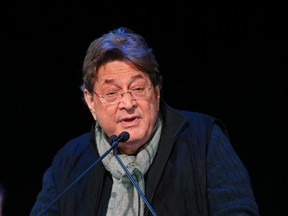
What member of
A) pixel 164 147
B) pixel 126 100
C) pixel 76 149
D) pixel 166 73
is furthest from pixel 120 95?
pixel 166 73

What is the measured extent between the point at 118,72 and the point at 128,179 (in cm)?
43

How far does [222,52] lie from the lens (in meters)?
2.76

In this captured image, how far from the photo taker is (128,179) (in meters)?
2.25

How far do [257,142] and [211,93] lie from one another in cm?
33

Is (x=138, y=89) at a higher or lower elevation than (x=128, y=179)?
higher

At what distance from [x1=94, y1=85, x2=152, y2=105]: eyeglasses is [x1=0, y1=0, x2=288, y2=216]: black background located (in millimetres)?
695

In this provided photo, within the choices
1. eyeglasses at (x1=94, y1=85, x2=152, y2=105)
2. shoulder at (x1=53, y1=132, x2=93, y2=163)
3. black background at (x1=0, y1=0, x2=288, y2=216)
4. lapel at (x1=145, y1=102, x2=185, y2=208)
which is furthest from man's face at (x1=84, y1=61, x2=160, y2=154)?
black background at (x1=0, y1=0, x2=288, y2=216)

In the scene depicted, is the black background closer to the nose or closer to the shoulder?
the shoulder

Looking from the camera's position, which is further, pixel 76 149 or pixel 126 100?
pixel 76 149

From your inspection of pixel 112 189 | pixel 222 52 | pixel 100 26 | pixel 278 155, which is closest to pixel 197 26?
pixel 222 52

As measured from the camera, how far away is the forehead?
2.16 meters

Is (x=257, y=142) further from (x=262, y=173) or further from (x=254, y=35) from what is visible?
(x=254, y=35)

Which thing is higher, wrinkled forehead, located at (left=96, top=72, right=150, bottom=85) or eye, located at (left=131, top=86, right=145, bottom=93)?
wrinkled forehead, located at (left=96, top=72, right=150, bottom=85)

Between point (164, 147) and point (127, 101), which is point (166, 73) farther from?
point (127, 101)
